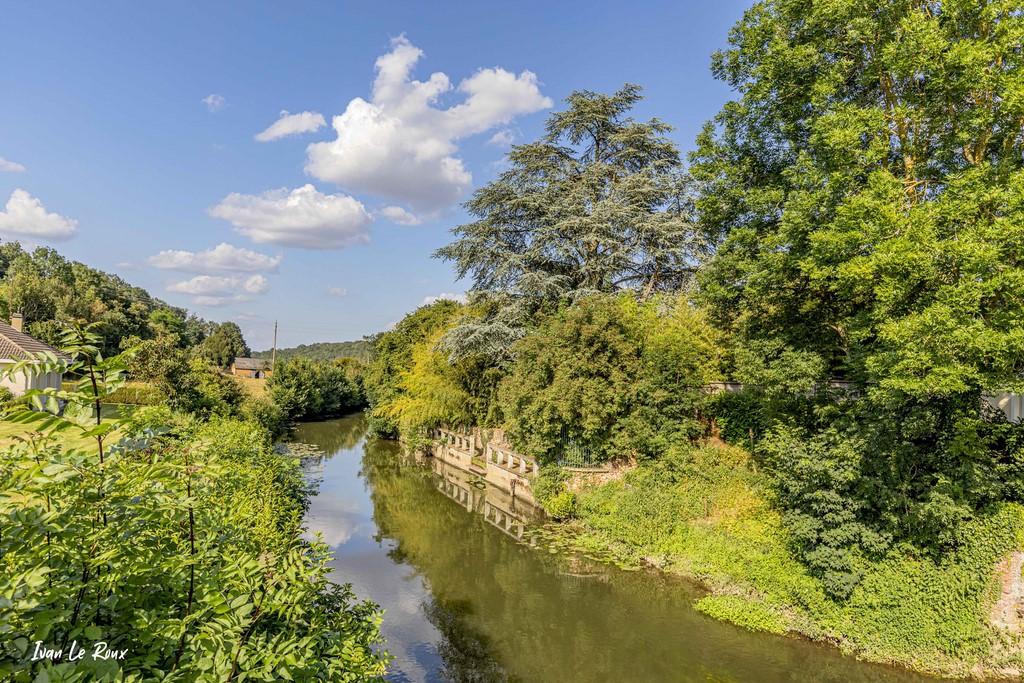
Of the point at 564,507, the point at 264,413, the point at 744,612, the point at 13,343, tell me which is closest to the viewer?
the point at 744,612

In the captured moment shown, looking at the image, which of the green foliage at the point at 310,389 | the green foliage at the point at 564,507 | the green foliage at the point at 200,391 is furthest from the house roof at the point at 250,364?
the green foliage at the point at 564,507

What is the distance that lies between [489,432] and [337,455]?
33.8 feet

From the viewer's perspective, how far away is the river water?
805cm

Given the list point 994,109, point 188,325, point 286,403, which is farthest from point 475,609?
point 188,325

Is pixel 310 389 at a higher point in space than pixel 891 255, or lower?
lower

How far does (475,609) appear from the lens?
10.2 meters

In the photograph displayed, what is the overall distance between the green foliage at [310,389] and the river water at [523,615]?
21.0 meters

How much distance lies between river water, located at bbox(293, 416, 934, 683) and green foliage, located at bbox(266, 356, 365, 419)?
20984 mm

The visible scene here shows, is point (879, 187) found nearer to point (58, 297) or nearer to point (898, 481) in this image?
point (898, 481)

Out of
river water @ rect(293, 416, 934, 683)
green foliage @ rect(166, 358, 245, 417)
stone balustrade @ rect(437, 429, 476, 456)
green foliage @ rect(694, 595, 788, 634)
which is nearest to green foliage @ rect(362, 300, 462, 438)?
stone balustrade @ rect(437, 429, 476, 456)

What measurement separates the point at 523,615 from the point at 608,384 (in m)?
6.86

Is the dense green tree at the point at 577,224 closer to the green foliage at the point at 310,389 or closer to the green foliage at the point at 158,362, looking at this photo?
the green foliage at the point at 158,362

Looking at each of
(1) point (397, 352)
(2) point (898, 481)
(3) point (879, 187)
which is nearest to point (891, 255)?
(3) point (879, 187)

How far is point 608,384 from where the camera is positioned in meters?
14.6
